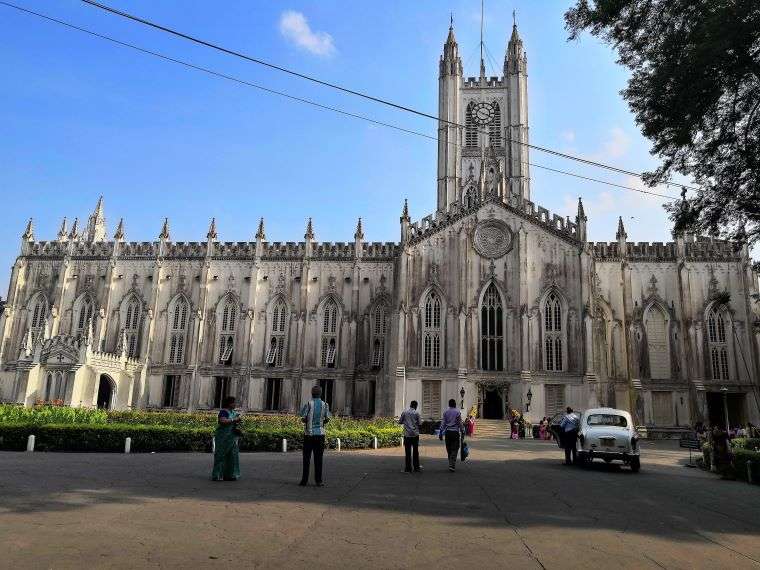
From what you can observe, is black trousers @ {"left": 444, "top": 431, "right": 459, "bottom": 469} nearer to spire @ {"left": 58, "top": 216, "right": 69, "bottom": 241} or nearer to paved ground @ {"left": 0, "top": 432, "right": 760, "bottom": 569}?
paved ground @ {"left": 0, "top": 432, "right": 760, "bottom": 569}

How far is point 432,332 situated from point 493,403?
5851mm

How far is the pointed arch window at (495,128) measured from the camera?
58719 mm

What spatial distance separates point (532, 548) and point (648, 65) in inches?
551

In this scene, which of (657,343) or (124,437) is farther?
(657,343)

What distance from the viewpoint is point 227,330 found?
4322 centimetres

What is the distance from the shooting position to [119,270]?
148 ft

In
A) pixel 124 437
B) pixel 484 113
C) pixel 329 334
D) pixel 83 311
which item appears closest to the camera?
pixel 124 437

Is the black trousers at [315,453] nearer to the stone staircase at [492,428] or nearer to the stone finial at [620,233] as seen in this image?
the stone staircase at [492,428]

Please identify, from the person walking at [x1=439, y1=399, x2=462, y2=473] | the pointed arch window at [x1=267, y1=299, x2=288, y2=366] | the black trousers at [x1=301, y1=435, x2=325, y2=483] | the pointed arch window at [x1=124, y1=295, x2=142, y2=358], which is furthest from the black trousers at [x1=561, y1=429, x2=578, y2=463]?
the pointed arch window at [x1=124, y1=295, x2=142, y2=358]

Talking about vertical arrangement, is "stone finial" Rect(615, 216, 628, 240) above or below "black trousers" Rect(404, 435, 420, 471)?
above

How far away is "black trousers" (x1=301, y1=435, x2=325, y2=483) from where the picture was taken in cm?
1088

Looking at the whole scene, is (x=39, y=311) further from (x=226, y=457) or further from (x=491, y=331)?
(x=226, y=457)

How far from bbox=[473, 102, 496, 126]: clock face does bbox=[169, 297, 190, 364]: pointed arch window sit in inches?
1382

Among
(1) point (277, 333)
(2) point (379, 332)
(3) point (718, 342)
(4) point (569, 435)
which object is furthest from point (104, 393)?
(3) point (718, 342)
